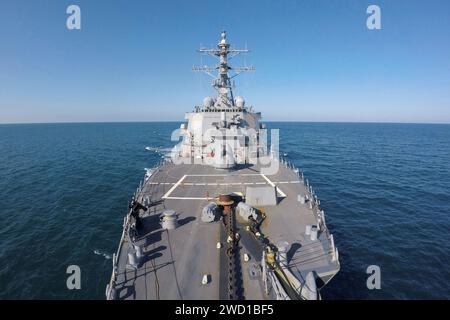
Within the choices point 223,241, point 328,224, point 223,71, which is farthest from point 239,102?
point 223,241

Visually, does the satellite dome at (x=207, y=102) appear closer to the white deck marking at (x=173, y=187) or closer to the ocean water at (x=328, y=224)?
the white deck marking at (x=173, y=187)

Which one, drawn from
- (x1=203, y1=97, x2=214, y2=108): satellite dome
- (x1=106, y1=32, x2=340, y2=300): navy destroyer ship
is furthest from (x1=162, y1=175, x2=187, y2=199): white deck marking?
(x1=203, y1=97, x2=214, y2=108): satellite dome

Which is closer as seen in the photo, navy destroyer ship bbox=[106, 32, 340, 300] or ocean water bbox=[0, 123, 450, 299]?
navy destroyer ship bbox=[106, 32, 340, 300]

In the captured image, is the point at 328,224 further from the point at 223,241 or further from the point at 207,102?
the point at 207,102

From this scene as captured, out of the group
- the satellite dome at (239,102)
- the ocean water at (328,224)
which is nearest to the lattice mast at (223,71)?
the satellite dome at (239,102)

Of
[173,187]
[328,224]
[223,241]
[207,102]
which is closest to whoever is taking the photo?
[223,241]

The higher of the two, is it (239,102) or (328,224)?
(239,102)

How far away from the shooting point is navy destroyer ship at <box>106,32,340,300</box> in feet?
31.6

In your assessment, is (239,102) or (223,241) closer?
(223,241)

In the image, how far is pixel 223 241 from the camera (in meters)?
12.7

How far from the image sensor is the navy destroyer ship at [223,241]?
31.6ft

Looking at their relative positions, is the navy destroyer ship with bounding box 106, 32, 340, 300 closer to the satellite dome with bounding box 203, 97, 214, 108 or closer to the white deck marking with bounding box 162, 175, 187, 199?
the white deck marking with bounding box 162, 175, 187, 199
